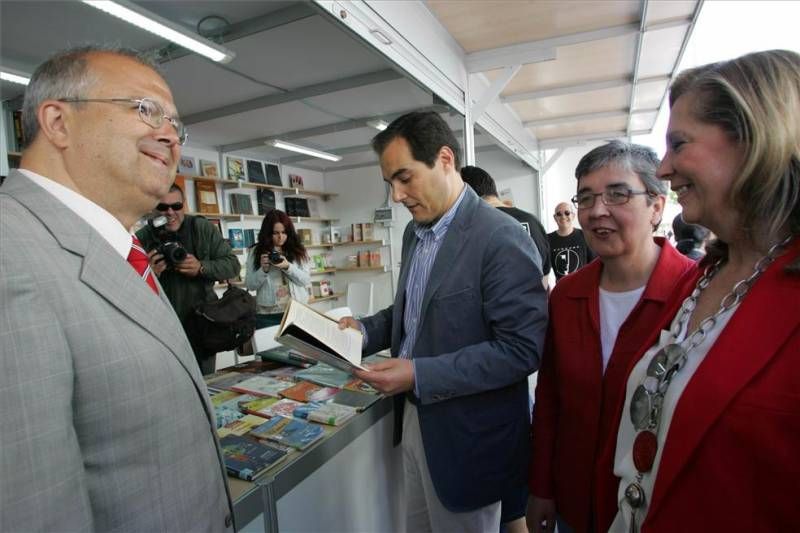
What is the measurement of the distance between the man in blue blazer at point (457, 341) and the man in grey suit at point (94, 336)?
54 cm

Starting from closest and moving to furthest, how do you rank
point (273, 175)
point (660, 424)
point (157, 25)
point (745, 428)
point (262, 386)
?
point (745, 428) < point (660, 424) < point (262, 386) < point (157, 25) < point (273, 175)

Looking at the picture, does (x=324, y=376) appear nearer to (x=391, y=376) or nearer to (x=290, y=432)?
(x=290, y=432)

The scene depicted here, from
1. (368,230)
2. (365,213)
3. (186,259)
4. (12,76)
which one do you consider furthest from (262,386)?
(365,213)

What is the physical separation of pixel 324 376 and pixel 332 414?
40cm

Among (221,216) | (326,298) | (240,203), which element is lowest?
(326,298)

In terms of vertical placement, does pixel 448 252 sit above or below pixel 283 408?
above

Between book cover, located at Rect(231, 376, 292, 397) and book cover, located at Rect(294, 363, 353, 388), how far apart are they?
10 centimetres

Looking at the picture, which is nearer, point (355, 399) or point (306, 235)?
point (355, 399)

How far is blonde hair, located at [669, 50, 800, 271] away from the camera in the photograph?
2.11 feet

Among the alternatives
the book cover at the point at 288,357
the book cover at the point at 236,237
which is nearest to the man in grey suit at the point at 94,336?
the book cover at the point at 288,357

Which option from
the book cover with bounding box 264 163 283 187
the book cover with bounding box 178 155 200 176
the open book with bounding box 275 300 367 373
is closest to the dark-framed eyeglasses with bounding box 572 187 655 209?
the open book with bounding box 275 300 367 373

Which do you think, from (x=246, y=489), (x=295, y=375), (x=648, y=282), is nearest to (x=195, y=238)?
(x=295, y=375)

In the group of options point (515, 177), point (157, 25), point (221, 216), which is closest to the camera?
point (157, 25)

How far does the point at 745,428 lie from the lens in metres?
0.62
